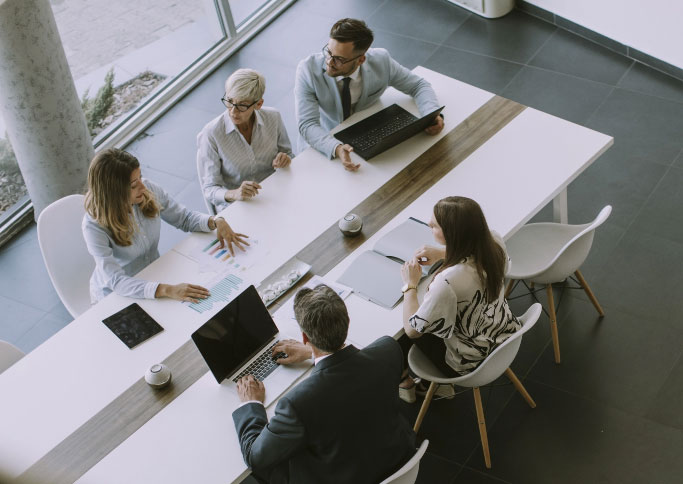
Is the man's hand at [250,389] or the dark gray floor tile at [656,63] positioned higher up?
the man's hand at [250,389]

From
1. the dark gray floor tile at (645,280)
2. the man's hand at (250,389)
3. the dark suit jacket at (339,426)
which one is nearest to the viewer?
the dark suit jacket at (339,426)

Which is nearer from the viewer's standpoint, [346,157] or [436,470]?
[436,470]

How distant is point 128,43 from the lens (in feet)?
19.7

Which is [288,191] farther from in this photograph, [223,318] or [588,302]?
[588,302]

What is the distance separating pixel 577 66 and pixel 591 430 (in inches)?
124

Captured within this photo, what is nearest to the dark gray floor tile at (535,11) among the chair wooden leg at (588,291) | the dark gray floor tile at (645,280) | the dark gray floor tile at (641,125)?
the dark gray floor tile at (641,125)

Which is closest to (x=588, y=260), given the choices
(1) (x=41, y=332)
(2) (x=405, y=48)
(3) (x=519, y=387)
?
(3) (x=519, y=387)

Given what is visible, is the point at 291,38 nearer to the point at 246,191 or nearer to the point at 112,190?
the point at 246,191

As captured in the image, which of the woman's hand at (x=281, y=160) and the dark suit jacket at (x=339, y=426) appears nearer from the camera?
the dark suit jacket at (x=339, y=426)

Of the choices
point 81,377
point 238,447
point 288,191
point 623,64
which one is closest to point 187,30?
point 288,191

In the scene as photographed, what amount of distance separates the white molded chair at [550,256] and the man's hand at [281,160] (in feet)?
4.05

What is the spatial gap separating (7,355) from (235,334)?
1.15 m

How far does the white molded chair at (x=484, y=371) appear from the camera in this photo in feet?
11.0

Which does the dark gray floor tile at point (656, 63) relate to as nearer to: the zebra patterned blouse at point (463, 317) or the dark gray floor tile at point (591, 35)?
the dark gray floor tile at point (591, 35)
